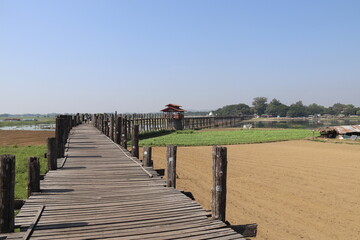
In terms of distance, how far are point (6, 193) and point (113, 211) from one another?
159 centimetres

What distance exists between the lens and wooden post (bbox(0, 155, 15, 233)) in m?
4.10

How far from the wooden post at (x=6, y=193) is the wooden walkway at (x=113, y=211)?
140mm

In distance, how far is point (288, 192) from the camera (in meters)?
10.3

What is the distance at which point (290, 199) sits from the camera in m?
9.53

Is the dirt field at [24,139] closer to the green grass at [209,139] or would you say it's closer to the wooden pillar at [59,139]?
the green grass at [209,139]

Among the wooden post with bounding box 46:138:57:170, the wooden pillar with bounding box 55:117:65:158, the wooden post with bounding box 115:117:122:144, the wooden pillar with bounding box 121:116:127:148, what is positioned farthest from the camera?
the wooden post with bounding box 115:117:122:144

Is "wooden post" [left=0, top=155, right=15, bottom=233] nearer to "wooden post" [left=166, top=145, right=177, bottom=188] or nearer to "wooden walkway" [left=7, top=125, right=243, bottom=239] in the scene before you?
"wooden walkway" [left=7, top=125, right=243, bottom=239]

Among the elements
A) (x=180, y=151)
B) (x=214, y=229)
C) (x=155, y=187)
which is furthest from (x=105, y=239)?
(x=180, y=151)

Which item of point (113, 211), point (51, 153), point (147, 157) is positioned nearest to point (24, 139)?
point (51, 153)

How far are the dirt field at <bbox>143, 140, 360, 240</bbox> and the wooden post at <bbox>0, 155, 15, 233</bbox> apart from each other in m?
5.41

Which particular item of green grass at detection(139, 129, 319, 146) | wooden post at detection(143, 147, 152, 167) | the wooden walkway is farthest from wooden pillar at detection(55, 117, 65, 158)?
green grass at detection(139, 129, 319, 146)

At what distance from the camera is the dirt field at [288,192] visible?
7.43 m

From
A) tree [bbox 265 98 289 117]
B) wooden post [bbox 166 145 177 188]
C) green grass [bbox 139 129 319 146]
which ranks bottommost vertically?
green grass [bbox 139 129 319 146]

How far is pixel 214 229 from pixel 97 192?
276 centimetres
